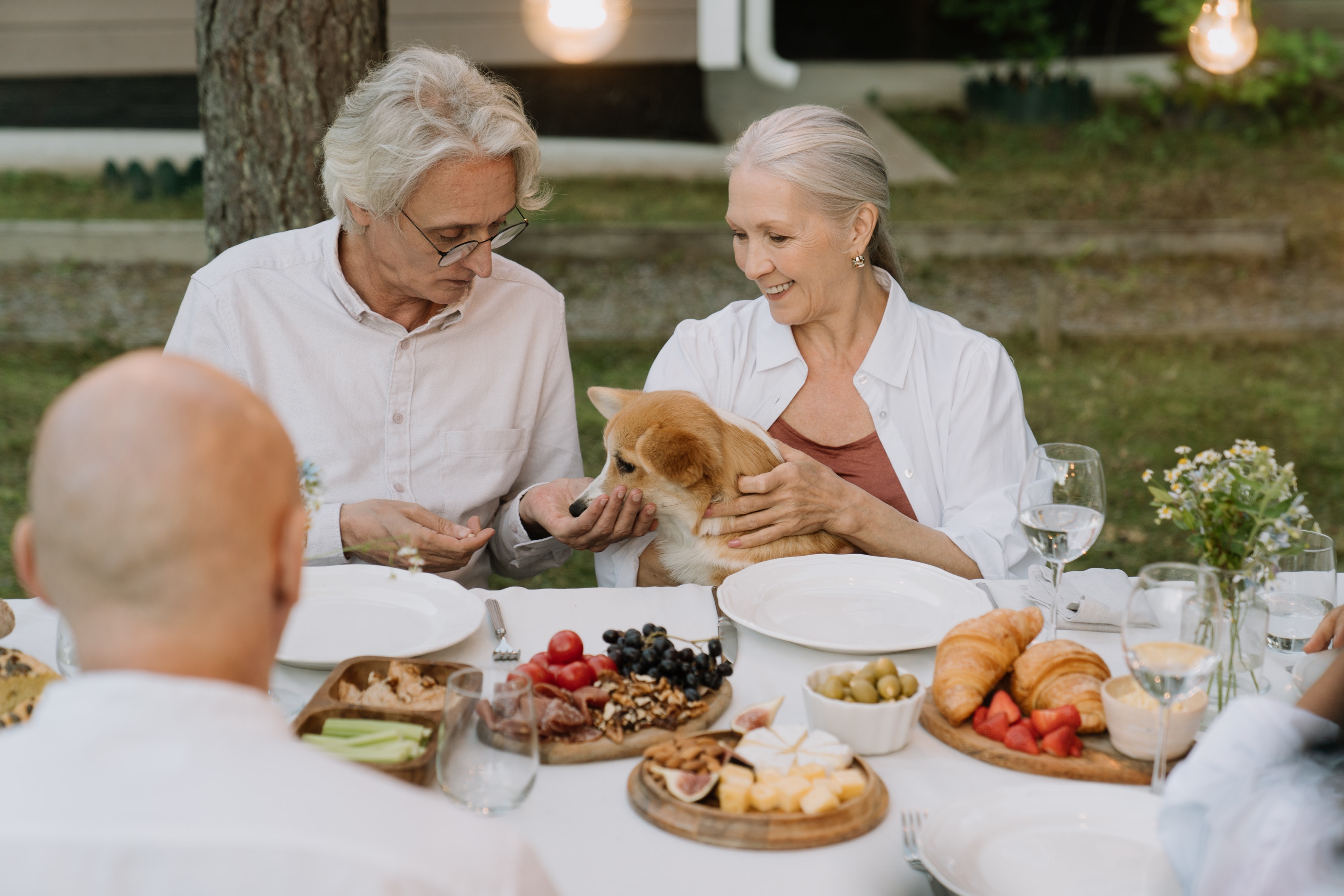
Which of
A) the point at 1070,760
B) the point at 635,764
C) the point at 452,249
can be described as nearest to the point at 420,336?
the point at 452,249

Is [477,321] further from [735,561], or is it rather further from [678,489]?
[735,561]

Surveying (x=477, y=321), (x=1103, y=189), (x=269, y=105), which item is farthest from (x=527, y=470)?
(x=1103, y=189)

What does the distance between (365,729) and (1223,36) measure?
3.40m

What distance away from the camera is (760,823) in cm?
154

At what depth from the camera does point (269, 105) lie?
3.89 metres

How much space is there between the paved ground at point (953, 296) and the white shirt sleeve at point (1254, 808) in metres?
6.60

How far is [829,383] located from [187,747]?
8.35ft

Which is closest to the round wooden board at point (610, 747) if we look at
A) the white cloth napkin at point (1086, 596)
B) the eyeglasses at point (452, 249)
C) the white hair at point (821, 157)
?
the white cloth napkin at point (1086, 596)

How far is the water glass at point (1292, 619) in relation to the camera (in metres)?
2.25

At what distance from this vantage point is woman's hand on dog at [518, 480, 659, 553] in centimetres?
280

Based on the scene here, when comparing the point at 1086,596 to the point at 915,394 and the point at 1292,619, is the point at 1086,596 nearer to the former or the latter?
the point at 1292,619

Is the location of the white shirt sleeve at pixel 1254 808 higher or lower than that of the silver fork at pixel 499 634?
higher

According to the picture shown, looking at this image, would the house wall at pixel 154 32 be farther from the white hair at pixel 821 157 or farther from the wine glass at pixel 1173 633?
the wine glass at pixel 1173 633

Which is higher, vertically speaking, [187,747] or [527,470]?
[187,747]
